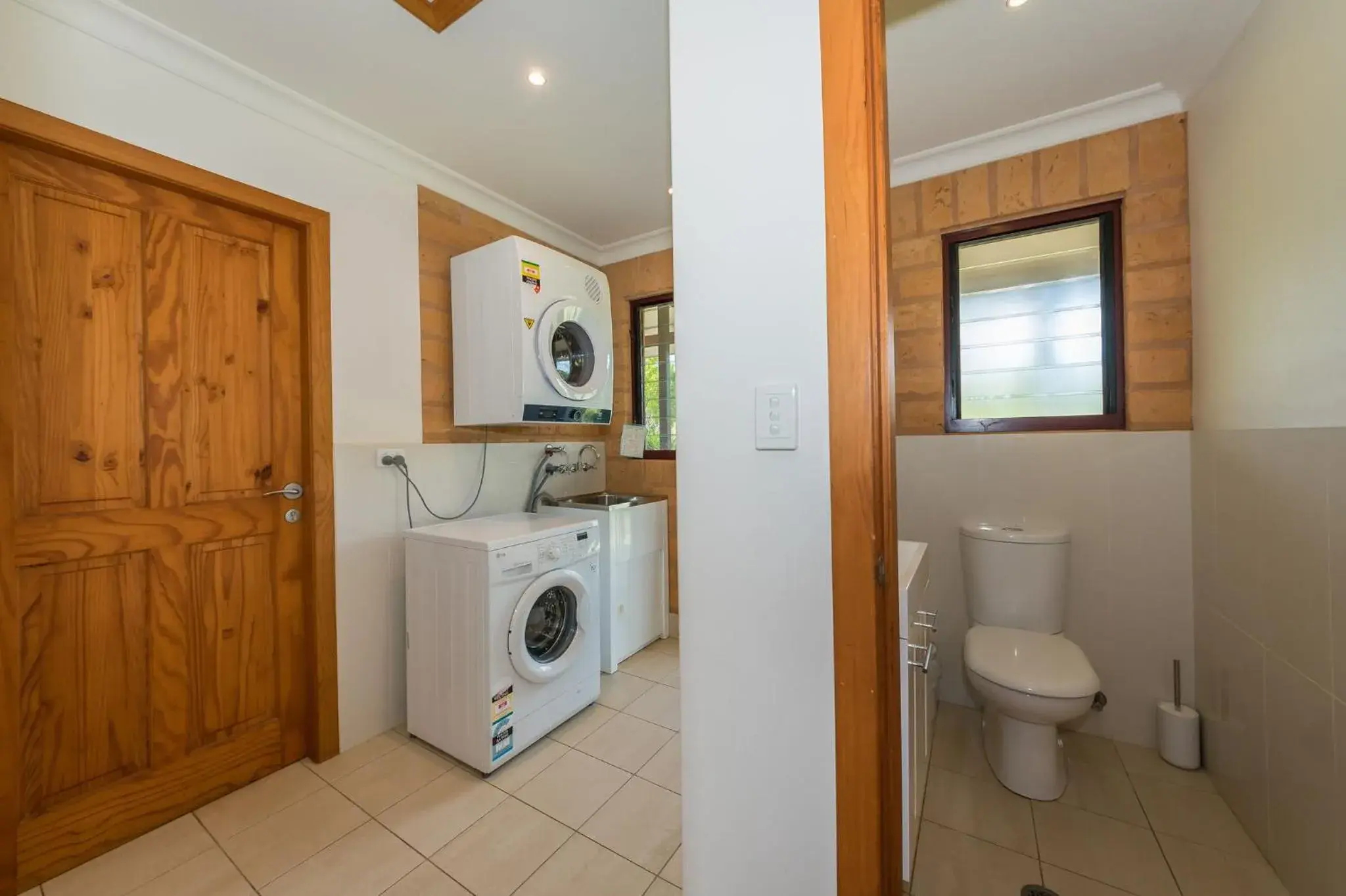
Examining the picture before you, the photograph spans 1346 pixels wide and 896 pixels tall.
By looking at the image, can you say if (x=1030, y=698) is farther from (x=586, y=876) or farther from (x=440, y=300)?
(x=440, y=300)

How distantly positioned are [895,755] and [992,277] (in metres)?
2.18

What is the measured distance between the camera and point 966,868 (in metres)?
1.38

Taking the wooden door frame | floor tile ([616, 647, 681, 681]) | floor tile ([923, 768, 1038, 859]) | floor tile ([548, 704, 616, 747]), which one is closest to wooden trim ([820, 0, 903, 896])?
floor tile ([923, 768, 1038, 859])

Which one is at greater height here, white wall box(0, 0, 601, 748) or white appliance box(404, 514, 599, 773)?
white wall box(0, 0, 601, 748)

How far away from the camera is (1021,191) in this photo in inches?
81.4

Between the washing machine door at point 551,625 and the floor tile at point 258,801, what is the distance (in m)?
0.82

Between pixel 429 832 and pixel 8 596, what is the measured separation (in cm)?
132

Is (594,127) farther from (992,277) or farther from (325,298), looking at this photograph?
(992,277)

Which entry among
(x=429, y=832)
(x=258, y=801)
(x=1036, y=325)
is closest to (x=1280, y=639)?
(x=1036, y=325)

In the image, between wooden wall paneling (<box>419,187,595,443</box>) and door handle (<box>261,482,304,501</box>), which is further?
wooden wall paneling (<box>419,187,595,443</box>)

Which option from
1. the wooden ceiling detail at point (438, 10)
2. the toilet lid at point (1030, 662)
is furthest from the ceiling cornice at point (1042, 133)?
the toilet lid at point (1030, 662)

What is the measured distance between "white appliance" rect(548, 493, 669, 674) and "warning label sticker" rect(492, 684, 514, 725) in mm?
571

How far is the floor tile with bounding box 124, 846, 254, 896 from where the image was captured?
1.32m

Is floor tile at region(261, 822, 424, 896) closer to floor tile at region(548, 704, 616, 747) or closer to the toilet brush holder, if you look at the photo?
floor tile at region(548, 704, 616, 747)
